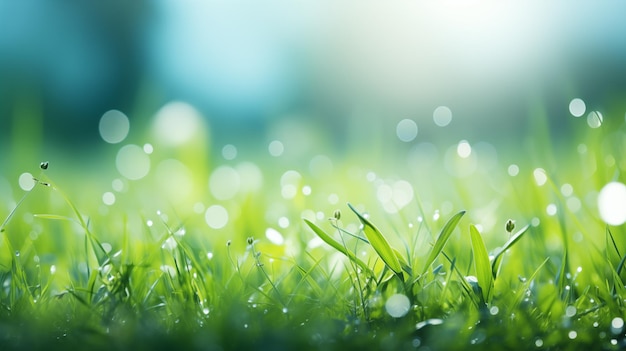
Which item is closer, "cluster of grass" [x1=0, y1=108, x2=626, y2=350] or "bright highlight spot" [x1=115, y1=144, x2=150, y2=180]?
"cluster of grass" [x1=0, y1=108, x2=626, y2=350]

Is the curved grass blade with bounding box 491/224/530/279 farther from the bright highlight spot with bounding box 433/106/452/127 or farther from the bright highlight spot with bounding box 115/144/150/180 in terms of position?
the bright highlight spot with bounding box 433/106/452/127

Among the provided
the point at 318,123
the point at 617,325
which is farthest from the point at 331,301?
the point at 318,123

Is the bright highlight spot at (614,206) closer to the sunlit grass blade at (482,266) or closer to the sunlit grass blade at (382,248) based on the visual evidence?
the sunlit grass blade at (482,266)

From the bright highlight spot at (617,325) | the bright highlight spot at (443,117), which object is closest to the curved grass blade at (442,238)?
the bright highlight spot at (617,325)

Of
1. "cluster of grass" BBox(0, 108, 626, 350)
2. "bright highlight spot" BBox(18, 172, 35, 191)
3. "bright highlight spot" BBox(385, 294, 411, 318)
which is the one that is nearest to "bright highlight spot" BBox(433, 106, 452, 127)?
"bright highlight spot" BBox(18, 172, 35, 191)

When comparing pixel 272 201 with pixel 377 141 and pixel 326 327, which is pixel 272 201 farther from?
pixel 326 327

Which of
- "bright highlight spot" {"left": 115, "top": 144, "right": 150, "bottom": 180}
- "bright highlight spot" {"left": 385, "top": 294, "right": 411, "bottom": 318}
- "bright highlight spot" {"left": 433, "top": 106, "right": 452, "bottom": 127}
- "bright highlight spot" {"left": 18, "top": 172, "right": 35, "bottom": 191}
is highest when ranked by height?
"bright highlight spot" {"left": 18, "top": 172, "right": 35, "bottom": 191}
